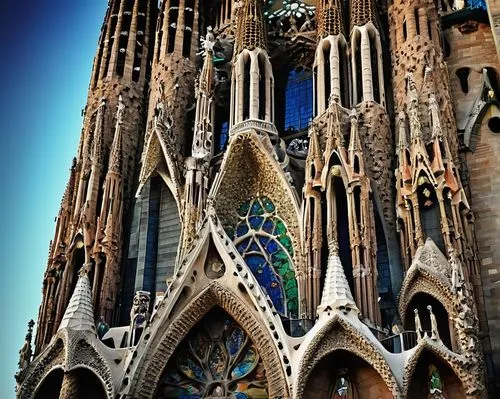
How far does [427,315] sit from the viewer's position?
1501 cm

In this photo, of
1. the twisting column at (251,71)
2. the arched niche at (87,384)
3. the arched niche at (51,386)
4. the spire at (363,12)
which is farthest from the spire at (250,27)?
the arched niche at (51,386)

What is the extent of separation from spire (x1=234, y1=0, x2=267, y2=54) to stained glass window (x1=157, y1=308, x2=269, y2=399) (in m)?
7.38

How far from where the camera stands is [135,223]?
18.8 meters

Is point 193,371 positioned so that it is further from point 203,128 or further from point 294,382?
point 203,128

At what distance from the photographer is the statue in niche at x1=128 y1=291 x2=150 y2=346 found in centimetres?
1573

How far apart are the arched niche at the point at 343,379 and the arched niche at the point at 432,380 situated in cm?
61

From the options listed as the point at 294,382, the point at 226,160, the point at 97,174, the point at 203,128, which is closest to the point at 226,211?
the point at 226,160

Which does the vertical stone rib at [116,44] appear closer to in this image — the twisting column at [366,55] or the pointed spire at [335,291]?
the twisting column at [366,55]

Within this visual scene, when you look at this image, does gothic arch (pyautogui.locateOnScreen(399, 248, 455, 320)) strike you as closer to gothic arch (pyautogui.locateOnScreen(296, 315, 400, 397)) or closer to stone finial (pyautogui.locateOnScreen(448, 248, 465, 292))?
stone finial (pyautogui.locateOnScreen(448, 248, 465, 292))

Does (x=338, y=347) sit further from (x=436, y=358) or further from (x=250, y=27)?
(x=250, y=27)

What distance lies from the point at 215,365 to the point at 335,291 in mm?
A: 3230

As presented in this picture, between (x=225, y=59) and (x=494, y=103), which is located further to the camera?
(x=225, y=59)

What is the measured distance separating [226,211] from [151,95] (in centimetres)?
462

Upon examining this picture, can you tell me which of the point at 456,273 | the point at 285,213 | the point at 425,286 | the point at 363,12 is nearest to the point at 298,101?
the point at 363,12
